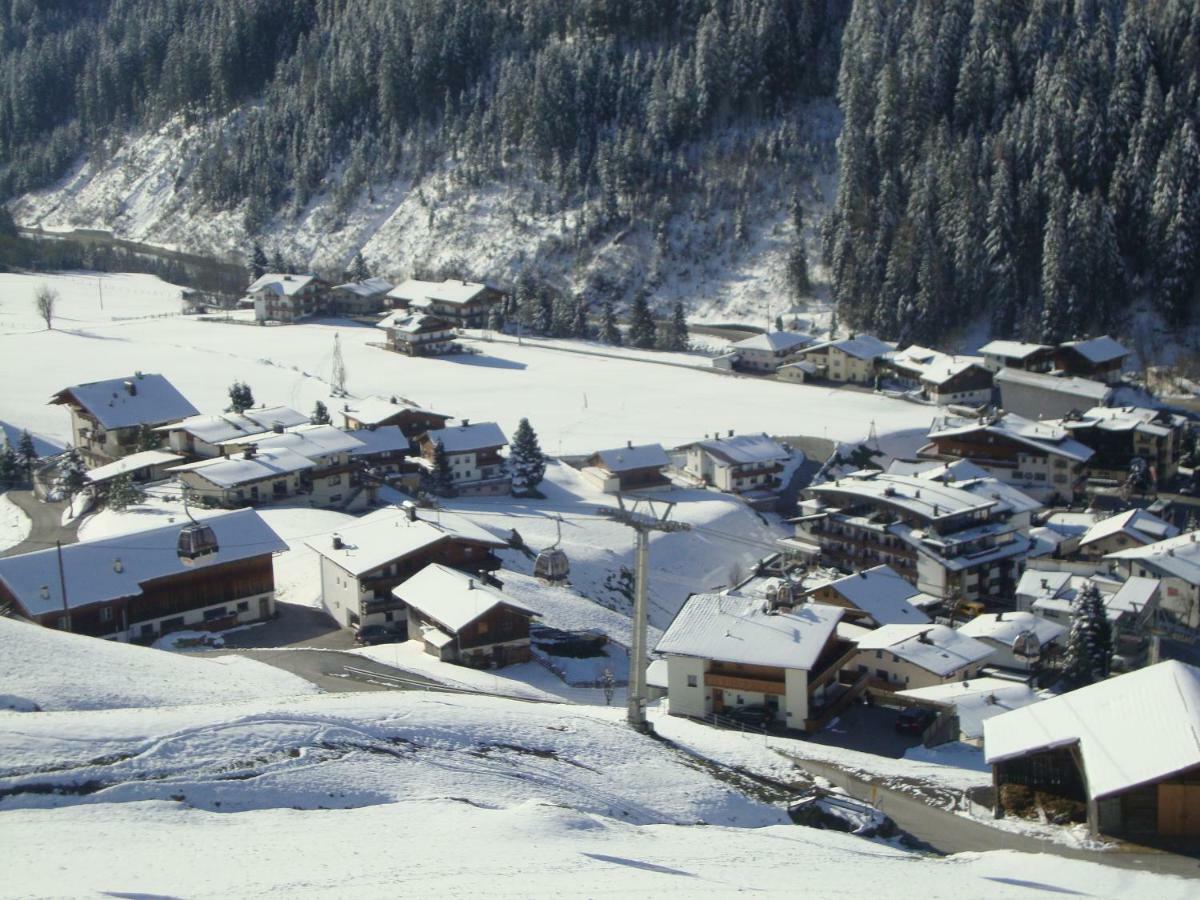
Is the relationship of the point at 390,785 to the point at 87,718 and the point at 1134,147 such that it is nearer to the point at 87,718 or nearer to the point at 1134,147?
the point at 87,718

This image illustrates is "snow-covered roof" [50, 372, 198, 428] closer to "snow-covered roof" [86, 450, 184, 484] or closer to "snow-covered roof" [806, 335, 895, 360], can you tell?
"snow-covered roof" [86, 450, 184, 484]

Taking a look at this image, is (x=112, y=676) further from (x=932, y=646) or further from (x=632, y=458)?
(x=632, y=458)

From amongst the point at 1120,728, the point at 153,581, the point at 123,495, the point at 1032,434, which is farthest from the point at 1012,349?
the point at 1120,728

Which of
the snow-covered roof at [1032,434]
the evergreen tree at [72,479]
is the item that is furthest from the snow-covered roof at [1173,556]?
the evergreen tree at [72,479]

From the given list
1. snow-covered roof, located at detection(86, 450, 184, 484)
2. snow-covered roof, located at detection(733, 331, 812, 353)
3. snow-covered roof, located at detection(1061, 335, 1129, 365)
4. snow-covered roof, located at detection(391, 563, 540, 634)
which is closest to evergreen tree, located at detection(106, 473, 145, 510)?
snow-covered roof, located at detection(86, 450, 184, 484)

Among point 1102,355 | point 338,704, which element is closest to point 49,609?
point 338,704

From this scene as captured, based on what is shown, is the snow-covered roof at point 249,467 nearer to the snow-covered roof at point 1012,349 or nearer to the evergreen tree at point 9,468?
the evergreen tree at point 9,468
